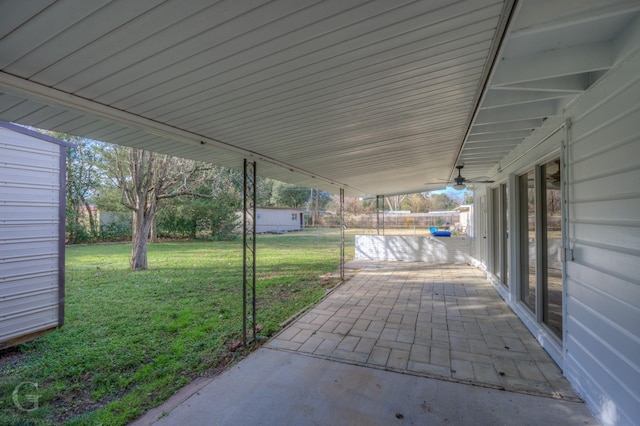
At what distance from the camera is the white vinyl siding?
1648mm

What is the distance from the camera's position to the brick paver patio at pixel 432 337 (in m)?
2.58

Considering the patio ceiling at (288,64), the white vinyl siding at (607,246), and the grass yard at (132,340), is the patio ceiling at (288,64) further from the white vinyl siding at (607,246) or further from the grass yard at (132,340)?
A: the grass yard at (132,340)

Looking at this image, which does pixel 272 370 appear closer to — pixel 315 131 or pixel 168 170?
pixel 315 131

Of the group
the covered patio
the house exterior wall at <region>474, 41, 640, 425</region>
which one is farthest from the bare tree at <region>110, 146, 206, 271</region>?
the house exterior wall at <region>474, 41, 640, 425</region>

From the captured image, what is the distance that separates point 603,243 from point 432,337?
198 centimetres

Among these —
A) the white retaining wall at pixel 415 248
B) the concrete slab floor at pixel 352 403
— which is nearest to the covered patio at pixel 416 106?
the concrete slab floor at pixel 352 403

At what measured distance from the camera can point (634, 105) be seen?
5.35 ft

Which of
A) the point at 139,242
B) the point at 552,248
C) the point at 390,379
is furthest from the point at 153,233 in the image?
the point at 552,248

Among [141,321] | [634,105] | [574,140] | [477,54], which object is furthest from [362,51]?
[141,321]

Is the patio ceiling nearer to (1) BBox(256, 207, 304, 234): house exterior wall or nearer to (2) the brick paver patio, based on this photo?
(2) the brick paver patio

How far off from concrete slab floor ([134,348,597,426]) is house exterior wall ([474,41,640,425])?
1.21ft

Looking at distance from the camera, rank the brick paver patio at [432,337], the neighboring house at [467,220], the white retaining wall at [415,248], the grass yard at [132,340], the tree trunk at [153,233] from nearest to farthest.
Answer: the grass yard at [132,340] → the brick paver patio at [432,337] → the white retaining wall at [415,248] → the neighboring house at [467,220] → the tree trunk at [153,233]

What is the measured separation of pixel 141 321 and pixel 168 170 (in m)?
4.91

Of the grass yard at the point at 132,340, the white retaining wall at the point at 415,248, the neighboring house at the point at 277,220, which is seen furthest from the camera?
the neighboring house at the point at 277,220
